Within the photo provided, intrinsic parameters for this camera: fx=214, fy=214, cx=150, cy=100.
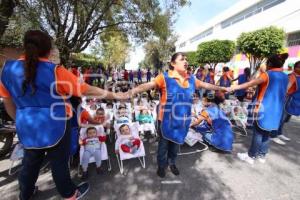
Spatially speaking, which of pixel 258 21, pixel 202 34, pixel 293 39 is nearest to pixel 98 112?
pixel 293 39

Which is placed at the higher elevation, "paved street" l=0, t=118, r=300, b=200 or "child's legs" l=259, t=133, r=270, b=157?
"child's legs" l=259, t=133, r=270, b=157

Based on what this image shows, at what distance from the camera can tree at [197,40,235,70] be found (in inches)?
931

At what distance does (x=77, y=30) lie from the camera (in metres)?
11.4

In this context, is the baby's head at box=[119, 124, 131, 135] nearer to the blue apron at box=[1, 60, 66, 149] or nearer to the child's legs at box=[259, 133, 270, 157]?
the blue apron at box=[1, 60, 66, 149]

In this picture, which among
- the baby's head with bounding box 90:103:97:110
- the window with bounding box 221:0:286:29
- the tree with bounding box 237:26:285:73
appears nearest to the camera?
the baby's head with bounding box 90:103:97:110

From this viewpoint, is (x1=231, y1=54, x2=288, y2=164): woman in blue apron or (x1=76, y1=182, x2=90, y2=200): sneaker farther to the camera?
(x1=231, y1=54, x2=288, y2=164): woman in blue apron

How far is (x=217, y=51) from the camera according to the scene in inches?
947

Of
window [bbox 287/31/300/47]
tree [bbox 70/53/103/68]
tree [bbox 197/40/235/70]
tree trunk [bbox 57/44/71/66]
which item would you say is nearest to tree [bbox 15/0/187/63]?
tree trunk [bbox 57/44/71/66]

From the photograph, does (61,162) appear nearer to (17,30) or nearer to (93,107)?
(93,107)

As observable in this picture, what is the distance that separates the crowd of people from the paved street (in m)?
0.22

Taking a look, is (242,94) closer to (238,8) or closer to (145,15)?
(145,15)

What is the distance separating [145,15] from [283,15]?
1287 cm

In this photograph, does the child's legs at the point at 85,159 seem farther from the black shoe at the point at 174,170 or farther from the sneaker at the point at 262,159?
the sneaker at the point at 262,159

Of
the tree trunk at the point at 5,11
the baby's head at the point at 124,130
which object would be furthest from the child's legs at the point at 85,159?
the tree trunk at the point at 5,11
